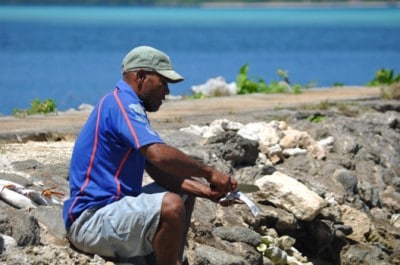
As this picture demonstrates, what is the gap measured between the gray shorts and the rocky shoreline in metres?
0.19

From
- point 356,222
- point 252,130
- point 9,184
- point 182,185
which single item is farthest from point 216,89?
point 182,185

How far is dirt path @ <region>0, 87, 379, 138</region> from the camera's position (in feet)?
39.7

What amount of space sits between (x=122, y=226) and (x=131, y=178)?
1.12 ft

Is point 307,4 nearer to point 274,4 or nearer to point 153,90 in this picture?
point 274,4

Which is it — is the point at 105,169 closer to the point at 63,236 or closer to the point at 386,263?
the point at 63,236

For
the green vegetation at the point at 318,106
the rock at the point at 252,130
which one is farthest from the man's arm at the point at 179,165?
the green vegetation at the point at 318,106

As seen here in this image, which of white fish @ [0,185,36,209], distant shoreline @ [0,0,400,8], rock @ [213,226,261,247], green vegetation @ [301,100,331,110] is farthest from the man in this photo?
distant shoreline @ [0,0,400,8]

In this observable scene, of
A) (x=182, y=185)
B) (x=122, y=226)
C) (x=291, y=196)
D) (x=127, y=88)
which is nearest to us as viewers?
(x=122, y=226)

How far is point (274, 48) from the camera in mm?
50344

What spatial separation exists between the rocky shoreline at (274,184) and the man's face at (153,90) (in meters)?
1.05

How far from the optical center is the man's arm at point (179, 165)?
739 cm

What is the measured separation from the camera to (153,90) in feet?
25.2

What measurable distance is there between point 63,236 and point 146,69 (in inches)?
52.3

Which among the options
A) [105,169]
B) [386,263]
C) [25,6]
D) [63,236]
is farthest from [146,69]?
[25,6]
